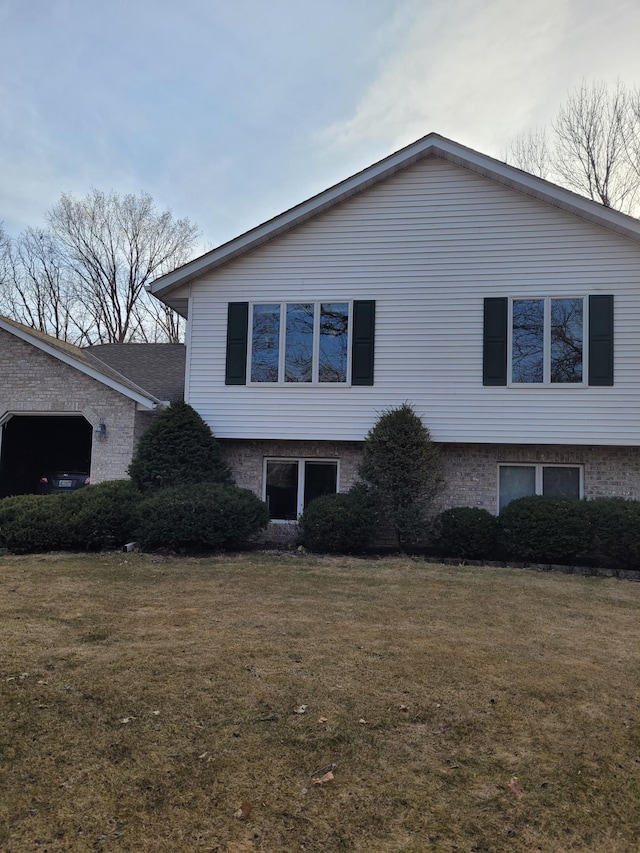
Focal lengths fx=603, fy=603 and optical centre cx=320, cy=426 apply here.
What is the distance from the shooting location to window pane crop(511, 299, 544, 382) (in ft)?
37.1

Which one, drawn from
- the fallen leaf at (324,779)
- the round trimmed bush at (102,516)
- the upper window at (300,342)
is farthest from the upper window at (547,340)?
the fallen leaf at (324,779)

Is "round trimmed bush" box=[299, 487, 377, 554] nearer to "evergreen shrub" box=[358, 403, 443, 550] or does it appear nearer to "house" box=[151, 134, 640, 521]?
"evergreen shrub" box=[358, 403, 443, 550]

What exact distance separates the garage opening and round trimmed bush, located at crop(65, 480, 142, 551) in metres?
4.13

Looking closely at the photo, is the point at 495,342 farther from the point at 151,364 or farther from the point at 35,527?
the point at 151,364

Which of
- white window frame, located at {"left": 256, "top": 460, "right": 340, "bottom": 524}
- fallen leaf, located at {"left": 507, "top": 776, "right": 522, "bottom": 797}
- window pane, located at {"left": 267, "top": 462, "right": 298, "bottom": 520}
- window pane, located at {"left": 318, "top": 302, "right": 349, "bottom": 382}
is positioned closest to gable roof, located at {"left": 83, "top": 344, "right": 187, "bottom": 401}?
white window frame, located at {"left": 256, "top": 460, "right": 340, "bottom": 524}

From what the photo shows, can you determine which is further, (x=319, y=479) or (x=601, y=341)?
(x=319, y=479)

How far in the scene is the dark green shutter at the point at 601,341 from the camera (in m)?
11.0

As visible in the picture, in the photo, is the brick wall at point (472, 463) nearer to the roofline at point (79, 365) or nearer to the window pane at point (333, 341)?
the window pane at point (333, 341)

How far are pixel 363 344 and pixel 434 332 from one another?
1392 mm

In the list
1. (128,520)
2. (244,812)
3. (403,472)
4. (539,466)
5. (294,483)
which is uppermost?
(539,466)

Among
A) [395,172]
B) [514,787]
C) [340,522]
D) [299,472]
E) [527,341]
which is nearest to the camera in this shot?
[514,787]

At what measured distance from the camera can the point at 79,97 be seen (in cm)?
1462

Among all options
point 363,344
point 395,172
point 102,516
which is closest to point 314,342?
point 363,344

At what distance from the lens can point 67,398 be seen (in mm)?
12742
